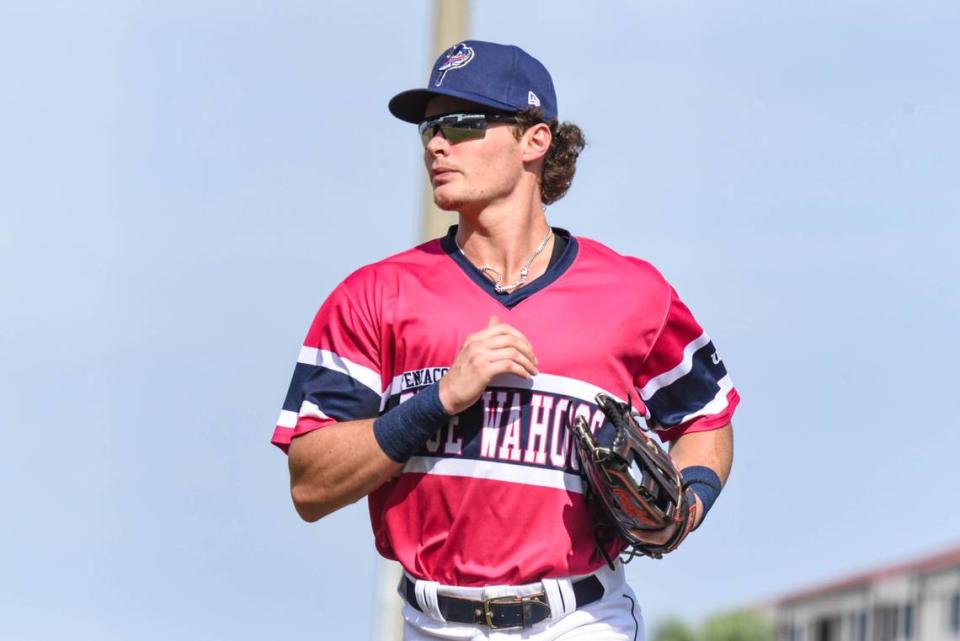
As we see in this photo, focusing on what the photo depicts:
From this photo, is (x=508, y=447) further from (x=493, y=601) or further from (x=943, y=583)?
(x=943, y=583)

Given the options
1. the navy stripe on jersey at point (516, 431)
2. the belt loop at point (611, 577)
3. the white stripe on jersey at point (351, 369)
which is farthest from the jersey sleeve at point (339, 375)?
the belt loop at point (611, 577)

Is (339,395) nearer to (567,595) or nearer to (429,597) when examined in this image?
(429,597)

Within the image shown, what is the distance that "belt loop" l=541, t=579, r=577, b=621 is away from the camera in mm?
5535

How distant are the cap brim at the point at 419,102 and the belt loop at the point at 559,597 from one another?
1.49 metres

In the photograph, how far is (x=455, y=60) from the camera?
19.4 feet

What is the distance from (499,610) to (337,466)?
2.12ft

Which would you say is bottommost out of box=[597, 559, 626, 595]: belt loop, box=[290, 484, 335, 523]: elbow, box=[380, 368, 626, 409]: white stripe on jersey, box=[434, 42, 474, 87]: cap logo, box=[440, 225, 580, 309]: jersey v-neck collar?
box=[597, 559, 626, 595]: belt loop

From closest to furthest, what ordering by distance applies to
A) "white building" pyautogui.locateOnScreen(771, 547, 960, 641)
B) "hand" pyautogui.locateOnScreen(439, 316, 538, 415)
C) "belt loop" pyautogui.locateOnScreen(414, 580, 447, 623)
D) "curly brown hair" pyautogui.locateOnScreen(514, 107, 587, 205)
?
"hand" pyautogui.locateOnScreen(439, 316, 538, 415), "belt loop" pyautogui.locateOnScreen(414, 580, 447, 623), "curly brown hair" pyautogui.locateOnScreen(514, 107, 587, 205), "white building" pyautogui.locateOnScreen(771, 547, 960, 641)

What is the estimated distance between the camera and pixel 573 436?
553 centimetres

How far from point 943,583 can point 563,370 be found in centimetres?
4227

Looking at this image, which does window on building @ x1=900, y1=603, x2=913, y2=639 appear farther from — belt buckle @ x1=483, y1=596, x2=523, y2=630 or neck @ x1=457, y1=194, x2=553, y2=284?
belt buckle @ x1=483, y1=596, x2=523, y2=630

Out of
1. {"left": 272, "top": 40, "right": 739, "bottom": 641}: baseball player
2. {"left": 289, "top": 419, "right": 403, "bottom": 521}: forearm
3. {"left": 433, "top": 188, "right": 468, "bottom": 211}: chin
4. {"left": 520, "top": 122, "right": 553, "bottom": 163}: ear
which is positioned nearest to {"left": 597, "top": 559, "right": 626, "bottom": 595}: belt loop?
{"left": 272, "top": 40, "right": 739, "bottom": 641}: baseball player

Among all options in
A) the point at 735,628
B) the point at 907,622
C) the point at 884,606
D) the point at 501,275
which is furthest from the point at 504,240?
the point at 884,606

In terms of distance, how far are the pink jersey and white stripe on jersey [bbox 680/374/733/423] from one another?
6.9 inches
